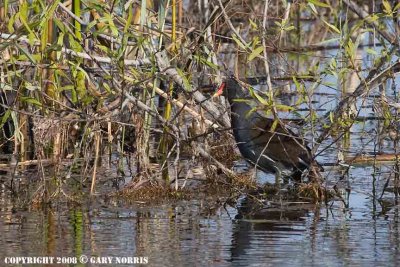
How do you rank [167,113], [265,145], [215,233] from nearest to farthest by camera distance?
[215,233], [167,113], [265,145]

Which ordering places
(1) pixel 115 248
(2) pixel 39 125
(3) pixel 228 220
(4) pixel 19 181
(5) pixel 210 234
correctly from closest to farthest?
(1) pixel 115 248 < (5) pixel 210 234 < (3) pixel 228 220 < (2) pixel 39 125 < (4) pixel 19 181

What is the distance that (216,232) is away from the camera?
6.97 metres

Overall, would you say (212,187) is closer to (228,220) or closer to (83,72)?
(228,220)

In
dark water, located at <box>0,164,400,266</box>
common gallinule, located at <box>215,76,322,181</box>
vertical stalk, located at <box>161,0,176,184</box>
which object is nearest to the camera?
dark water, located at <box>0,164,400,266</box>

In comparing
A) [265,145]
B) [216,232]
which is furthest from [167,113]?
[216,232]

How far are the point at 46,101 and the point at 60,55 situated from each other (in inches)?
65.0

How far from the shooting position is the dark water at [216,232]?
623cm

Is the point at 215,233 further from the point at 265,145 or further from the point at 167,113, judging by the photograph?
the point at 265,145

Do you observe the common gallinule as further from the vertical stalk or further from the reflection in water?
the reflection in water

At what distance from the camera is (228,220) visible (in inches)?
291

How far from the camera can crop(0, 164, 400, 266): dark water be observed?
245 inches

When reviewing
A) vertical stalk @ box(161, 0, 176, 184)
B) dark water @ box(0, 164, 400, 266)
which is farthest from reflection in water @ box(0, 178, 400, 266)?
vertical stalk @ box(161, 0, 176, 184)

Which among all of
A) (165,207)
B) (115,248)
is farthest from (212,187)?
(115,248)

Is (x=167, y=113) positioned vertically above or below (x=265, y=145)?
above
